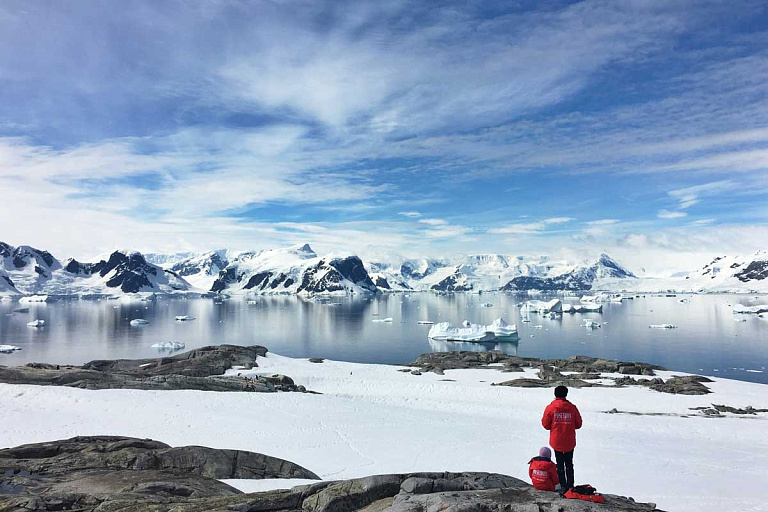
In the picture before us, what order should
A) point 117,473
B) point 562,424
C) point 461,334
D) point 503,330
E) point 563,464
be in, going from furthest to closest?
point 461,334 < point 503,330 < point 117,473 < point 562,424 < point 563,464

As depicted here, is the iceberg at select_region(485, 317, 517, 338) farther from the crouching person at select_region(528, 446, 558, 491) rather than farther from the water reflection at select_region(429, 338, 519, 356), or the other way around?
the crouching person at select_region(528, 446, 558, 491)

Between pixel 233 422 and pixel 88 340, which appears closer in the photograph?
pixel 233 422

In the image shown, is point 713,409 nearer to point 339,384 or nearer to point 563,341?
point 339,384

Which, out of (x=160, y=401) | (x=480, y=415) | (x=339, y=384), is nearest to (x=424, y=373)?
(x=339, y=384)

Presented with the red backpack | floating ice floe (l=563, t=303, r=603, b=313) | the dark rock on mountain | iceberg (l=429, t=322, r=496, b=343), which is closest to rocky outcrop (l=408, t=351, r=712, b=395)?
iceberg (l=429, t=322, r=496, b=343)

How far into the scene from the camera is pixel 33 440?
15750mm

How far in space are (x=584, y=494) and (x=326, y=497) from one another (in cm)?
441

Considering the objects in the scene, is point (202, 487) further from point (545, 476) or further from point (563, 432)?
point (563, 432)

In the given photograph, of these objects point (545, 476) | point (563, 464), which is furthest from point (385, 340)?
point (545, 476)

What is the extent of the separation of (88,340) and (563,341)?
266 ft

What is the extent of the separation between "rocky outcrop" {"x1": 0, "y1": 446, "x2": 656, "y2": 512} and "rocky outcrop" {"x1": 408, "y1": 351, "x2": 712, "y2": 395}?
30.3m

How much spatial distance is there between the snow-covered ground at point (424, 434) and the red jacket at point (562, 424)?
537 cm

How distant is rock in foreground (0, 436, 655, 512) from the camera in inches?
291

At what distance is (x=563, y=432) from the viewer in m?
9.08
